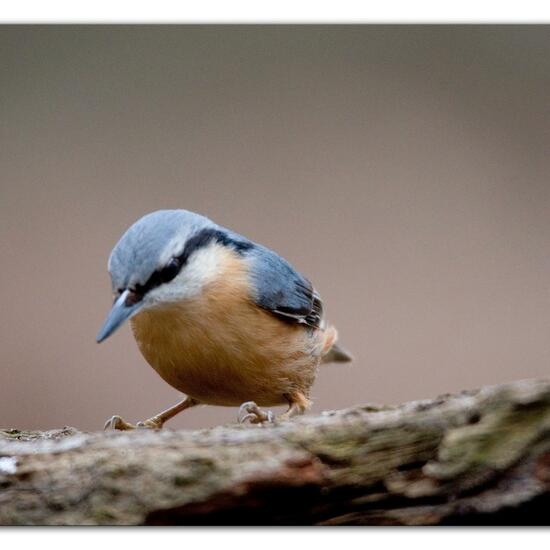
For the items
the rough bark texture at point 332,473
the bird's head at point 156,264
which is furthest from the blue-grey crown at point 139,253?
the rough bark texture at point 332,473

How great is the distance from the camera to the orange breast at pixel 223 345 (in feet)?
7.82

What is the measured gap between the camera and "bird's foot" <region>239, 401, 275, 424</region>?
7.98 ft

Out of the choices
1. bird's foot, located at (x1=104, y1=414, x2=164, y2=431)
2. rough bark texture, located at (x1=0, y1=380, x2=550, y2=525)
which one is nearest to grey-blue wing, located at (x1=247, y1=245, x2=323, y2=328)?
bird's foot, located at (x1=104, y1=414, x2=164, y2=431)

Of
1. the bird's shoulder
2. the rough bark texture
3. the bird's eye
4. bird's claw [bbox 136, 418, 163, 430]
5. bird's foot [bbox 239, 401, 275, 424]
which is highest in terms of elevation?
the bird's shoulder

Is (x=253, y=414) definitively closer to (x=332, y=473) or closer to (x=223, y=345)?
(x=223, y=345)

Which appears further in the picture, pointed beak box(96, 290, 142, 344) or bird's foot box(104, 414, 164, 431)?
bird's foot box(104, 414, 164, 431)

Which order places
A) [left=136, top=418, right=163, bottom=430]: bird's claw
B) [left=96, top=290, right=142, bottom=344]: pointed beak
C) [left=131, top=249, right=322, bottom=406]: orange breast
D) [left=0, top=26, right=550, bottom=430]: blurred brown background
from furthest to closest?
[left=0, top=26, right=550, bottom=430]: blurred brown background → [left=136, top=418, right=163, bottom=430]: bird's claw → [left=131, top=249, right=322, bottom=406]: orange breast → [left=96, top=290, right=142, bottom=344]: pointed beak

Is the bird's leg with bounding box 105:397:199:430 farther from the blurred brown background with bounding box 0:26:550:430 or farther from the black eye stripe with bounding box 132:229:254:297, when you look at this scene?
the black eye stripe with bounding box 132:229:254:297

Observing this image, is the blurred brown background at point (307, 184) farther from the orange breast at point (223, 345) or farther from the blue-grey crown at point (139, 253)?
the blue-grey crown at point (139, 253)

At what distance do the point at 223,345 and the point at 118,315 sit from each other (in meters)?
0.43

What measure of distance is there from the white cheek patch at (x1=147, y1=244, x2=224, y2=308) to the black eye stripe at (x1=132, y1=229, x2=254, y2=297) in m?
0.01

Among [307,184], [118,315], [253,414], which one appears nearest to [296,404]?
[253,414]

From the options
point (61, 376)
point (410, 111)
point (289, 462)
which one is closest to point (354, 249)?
point (410, 111)

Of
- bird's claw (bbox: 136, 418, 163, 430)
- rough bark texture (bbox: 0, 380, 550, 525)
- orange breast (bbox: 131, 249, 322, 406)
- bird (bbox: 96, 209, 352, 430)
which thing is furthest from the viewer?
bird's claw (bbox: 136, 418, 163, 430)
